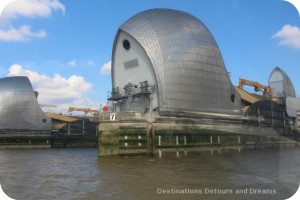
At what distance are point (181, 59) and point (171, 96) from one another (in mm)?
3278

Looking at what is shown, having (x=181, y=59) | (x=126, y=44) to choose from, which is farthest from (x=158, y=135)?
(x=126, y=44)

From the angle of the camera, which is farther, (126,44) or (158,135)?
(126,44)

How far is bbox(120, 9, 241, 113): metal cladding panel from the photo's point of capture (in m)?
28.2

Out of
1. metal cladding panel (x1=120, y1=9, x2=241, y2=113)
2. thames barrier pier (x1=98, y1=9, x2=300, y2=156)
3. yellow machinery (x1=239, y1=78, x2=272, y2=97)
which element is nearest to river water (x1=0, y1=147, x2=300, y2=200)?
thames barrier pier (x1=98, y1=9, x2=300, y2=156)

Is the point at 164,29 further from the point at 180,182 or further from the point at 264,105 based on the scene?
the point at 180,182

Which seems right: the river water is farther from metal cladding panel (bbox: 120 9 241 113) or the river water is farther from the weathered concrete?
metal cladding panel (bbox: 120 9 241 113)

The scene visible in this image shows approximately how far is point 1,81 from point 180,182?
4163 cm

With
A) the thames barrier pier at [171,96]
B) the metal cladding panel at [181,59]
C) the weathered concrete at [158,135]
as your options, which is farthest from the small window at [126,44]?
the weathered concrete at [158,135]

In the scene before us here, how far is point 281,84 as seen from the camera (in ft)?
156

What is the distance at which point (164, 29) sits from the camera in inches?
1160

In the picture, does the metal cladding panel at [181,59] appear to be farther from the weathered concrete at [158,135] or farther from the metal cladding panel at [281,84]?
the metal cladding panel at [281,84]

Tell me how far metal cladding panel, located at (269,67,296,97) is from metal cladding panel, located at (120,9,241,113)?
1701 centimetres

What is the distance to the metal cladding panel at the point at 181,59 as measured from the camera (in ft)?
92.4

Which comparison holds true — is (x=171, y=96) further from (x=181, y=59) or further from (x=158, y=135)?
(x=158, y=135)
